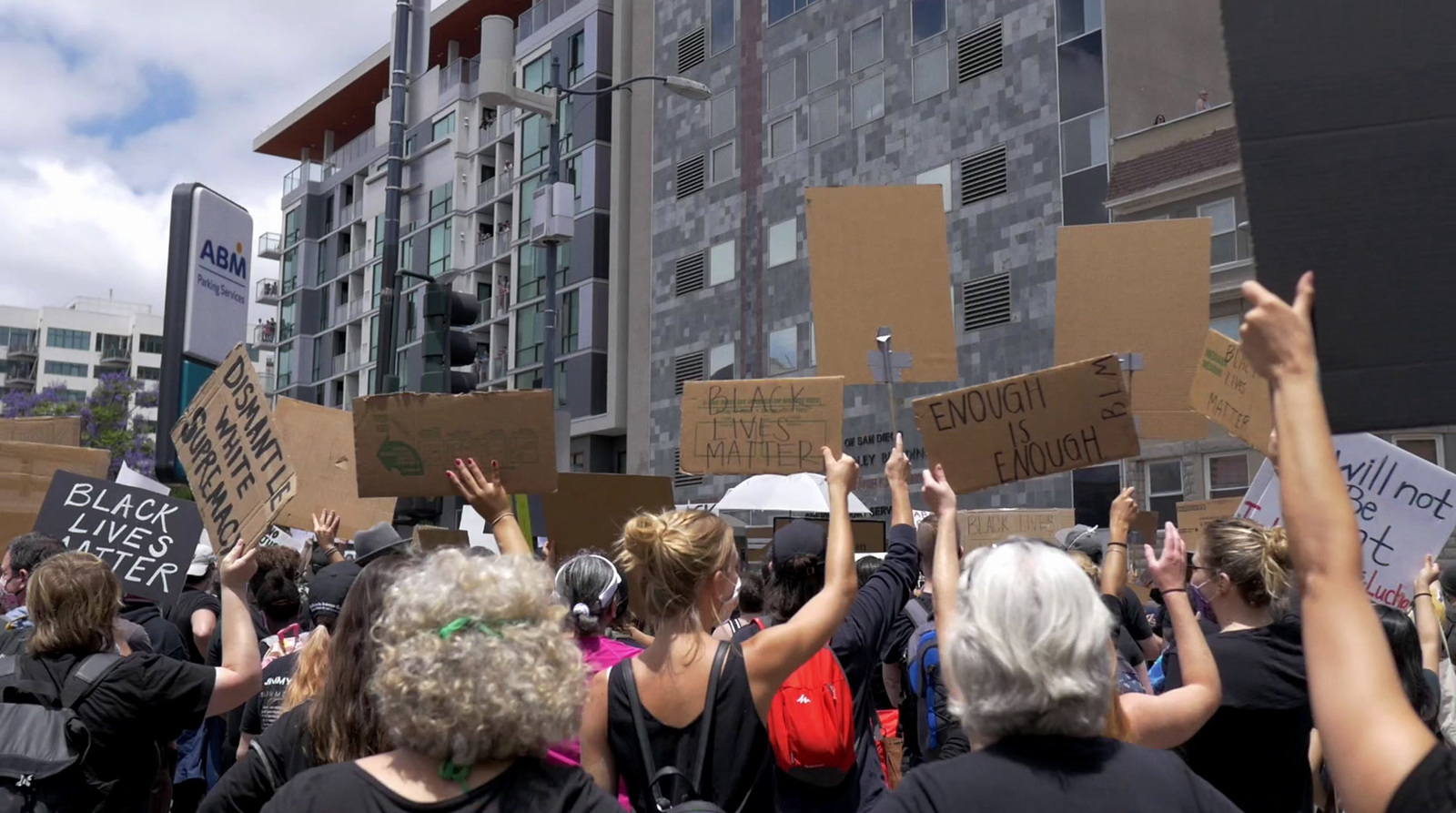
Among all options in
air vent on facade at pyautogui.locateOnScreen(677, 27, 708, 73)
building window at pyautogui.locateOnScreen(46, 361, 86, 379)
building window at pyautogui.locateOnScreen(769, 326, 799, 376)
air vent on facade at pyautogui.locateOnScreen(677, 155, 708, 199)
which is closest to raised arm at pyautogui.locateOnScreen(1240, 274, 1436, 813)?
building window at pyautogui.locateOnScreen(769, 326, 799, 376)

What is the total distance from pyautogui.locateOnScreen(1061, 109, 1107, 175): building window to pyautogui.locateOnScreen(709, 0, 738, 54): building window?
424 inches

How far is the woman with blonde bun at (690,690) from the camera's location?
3.15 m

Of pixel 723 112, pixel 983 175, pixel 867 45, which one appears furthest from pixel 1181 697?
pixel 723 112

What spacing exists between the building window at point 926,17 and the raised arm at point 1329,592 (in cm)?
3005

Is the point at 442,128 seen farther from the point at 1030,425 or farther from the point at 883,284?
the point at 1030,425

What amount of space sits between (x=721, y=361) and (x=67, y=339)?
99.6 metres

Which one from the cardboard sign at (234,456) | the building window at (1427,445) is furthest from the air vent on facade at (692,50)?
the cardboard sign at (234,456)

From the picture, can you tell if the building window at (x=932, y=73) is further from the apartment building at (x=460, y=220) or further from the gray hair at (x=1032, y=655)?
the gray hair at (x=1032, y=655)

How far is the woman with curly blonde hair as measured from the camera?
2.27m

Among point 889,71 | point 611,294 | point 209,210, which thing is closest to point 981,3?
point 889,71

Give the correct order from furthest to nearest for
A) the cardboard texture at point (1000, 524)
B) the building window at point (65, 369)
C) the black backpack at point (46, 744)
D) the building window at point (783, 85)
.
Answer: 1. the building window at point (65, 369)
2. the building window at point (783, 85)
3. the cardboard texture at point (1000, 524)
4. the black backpack at point (46, 744)

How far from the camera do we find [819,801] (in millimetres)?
3863

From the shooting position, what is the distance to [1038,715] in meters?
2.16

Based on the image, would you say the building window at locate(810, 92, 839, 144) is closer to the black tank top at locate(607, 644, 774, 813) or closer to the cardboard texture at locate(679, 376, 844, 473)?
the cardboard texture at locate(679, 376, 844, 473)
